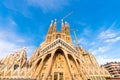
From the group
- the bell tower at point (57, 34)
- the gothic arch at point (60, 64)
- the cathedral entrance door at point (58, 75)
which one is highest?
the bell tower at point (57, 34)

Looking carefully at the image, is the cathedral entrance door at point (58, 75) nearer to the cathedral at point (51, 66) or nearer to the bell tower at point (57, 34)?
the cathedral at point (51, 66)

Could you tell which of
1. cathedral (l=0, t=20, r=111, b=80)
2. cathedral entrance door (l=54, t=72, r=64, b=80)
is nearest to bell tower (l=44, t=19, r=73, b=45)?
cathedral (l=0, t=20, r=111, b=80)

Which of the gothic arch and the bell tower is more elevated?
the bell tower

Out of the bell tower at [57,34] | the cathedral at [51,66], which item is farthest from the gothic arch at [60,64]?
the bell tower at [57,34]

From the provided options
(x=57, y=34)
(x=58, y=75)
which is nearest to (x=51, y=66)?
(x=58, y=75)

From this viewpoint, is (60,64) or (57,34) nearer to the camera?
(60,64)

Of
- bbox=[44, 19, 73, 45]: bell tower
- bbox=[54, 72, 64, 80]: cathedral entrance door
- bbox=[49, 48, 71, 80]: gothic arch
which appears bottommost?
bbox=[54, 72, 64, 80]: cathedral entrance door

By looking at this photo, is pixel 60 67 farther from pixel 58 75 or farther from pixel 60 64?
pixel 58 75

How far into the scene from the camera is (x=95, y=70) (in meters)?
66.9

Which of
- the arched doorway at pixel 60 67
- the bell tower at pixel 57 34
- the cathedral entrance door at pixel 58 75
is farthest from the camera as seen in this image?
the bell tower at pixel 57 34

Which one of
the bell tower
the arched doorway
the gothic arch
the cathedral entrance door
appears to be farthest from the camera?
the bell tower

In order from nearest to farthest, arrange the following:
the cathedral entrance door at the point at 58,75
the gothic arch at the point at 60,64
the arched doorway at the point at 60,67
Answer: the cathedral entrance door at the point at 58,75 → the arched doorway at the point at 60,67 → the gothic arch at the point at 60,64

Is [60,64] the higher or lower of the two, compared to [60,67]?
higher

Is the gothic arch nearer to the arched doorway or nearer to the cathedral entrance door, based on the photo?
the arched doorway
